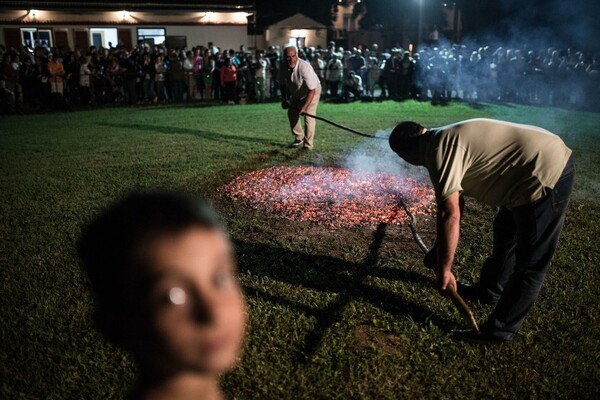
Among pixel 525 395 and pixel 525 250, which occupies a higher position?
pixel 525 250

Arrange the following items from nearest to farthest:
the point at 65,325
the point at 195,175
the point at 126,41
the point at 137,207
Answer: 1. the point at 137,207
2. the point at 65,325
3. the point at 195,175
4. the point at 126,41

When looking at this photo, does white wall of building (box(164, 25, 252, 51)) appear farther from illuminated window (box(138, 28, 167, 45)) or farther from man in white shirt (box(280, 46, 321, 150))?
man in white shirt (box(280, 46, 321, 150))

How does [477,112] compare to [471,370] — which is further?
[477,112]

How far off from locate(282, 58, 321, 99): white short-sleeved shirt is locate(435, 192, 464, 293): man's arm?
8.17 m

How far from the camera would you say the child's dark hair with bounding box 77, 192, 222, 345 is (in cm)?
97

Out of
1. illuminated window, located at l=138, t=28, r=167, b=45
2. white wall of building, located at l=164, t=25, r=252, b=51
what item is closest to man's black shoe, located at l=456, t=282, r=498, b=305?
white wall of building, located at l=164, t=25, r=252, b=51

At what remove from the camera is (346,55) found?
23750mm

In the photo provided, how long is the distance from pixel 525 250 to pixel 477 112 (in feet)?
50.7

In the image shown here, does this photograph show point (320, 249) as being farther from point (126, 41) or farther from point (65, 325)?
point (126, 41)

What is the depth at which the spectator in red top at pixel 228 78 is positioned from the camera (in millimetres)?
21047

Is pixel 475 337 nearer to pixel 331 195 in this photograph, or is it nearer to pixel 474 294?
pixel 474 294

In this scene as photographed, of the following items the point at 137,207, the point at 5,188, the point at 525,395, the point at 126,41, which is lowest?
the point at 525,395

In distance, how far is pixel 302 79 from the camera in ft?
36.7

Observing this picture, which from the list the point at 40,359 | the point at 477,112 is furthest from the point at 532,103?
the point at 40,359
